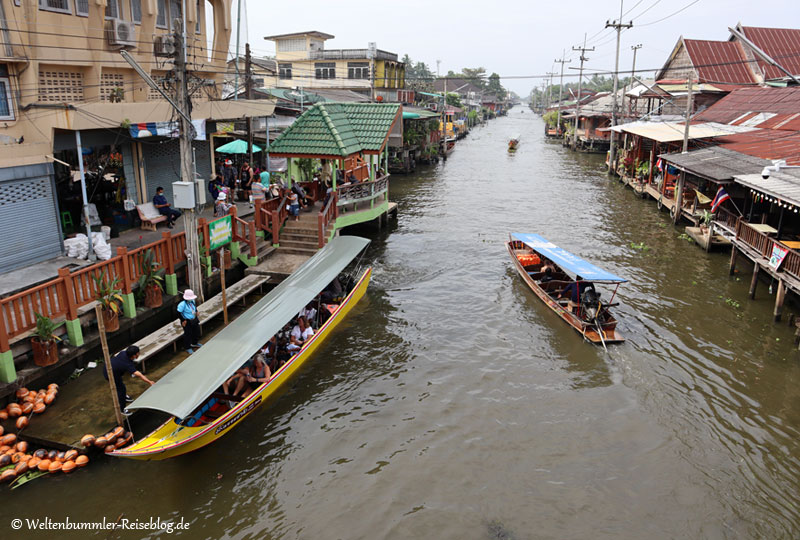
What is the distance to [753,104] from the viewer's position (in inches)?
1300

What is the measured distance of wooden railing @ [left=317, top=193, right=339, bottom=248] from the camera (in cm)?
1733

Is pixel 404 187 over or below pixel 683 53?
below

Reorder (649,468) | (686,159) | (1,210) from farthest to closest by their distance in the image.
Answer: (686,159) < (1,210) < (649,468)

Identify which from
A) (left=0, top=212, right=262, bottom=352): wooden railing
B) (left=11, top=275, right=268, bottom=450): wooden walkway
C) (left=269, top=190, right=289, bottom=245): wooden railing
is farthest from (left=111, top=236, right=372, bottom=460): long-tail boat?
(left=269, top=190, right=289, bottom=245): wooden railing

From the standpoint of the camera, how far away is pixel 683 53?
42.5 meters

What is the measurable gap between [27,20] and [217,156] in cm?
1582

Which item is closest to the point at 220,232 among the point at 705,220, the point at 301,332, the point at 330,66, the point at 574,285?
the point at 301,332

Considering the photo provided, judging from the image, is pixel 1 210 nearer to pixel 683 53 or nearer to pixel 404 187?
pixel 404 187

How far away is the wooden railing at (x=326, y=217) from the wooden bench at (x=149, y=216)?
16.9ft

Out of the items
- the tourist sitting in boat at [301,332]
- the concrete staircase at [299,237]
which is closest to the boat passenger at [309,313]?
the tourist sitting in boat at [301,332]

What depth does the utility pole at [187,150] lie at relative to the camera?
12.2m

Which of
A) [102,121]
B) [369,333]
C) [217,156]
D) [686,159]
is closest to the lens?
[102,121]

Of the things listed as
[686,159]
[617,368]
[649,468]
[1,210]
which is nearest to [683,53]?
[686,159]

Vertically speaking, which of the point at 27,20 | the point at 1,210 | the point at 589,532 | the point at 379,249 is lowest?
the point at 589,532
